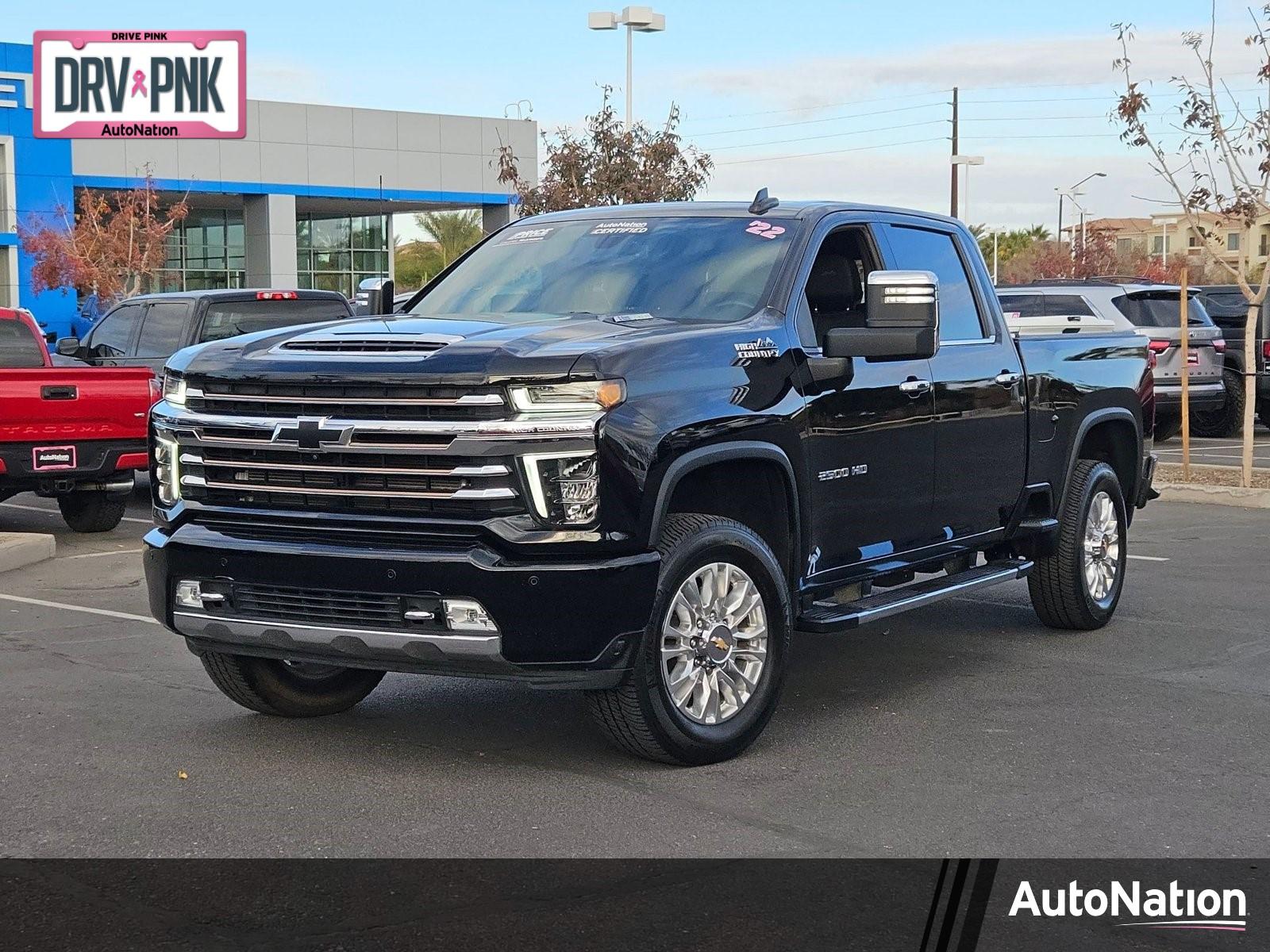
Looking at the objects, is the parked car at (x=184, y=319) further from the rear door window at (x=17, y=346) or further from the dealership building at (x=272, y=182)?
the dealership building at (x=272, y=182)

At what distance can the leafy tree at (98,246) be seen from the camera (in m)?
46.8

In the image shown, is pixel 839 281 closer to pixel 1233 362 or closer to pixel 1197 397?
pixel 1197 397

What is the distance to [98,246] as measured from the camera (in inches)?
1847

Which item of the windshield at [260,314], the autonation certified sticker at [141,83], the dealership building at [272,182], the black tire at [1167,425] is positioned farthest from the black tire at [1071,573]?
the dealership building at [272,182]

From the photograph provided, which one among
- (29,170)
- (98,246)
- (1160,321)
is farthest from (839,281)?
(29,170)

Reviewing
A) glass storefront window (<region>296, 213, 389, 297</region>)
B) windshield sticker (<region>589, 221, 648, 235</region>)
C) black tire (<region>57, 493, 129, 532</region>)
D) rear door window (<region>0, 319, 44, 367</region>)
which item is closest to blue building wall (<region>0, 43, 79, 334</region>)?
glass storefront window (<region>296, 213, 389, 297</region>)

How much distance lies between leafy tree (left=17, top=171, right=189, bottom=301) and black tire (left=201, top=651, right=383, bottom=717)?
41.1 meters

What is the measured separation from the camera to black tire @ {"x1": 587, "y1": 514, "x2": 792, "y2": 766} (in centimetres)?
580

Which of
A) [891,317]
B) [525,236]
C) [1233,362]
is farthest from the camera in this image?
[1233,362]

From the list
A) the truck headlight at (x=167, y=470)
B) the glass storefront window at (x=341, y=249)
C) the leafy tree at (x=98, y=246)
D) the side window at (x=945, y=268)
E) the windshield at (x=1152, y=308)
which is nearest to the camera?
the truck headlight at (x=167, y=470)

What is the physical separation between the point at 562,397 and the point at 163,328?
35.2ft

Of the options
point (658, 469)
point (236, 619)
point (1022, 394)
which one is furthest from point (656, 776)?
point (1022, 394)

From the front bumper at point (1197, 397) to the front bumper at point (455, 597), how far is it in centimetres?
1676

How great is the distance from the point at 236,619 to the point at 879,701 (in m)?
2.82
